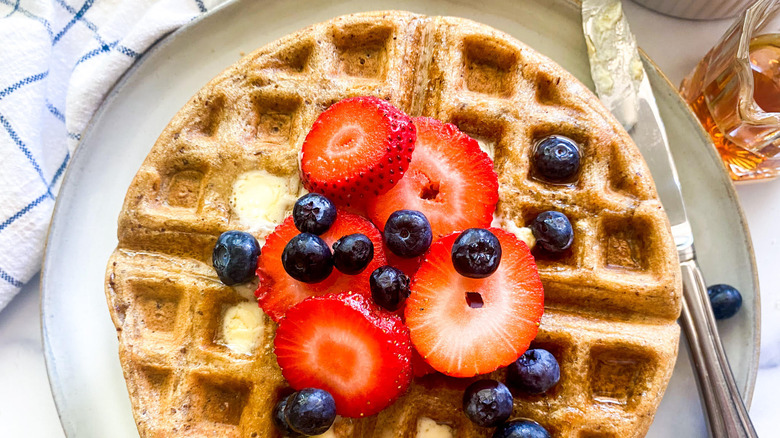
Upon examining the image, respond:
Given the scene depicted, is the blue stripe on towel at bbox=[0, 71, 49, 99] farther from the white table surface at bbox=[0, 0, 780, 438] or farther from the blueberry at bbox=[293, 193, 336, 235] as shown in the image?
the blueberry at bbox=[293, 193, 336, 235]

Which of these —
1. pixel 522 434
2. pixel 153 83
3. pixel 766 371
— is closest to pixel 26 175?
pixel 153 83

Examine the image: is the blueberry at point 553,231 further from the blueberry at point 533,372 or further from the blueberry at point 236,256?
the blueberry at point 236,256

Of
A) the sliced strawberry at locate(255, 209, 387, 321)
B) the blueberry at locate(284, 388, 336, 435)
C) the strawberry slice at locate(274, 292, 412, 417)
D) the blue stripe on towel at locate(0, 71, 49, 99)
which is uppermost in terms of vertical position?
the blue stripe on towel at locate(0, 71, 49, 99)

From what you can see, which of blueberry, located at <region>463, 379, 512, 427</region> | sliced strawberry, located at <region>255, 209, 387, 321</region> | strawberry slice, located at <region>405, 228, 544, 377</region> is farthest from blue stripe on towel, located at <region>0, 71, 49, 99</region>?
blueberry, located at <region>463, 379, 512, 427</region>

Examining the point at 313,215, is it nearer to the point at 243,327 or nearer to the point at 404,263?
the point at 404,263

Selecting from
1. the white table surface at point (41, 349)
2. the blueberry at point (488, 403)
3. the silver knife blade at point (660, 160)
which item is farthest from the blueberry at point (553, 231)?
the white table surface at point (41, 349)

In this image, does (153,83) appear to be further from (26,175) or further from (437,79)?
(437,79)

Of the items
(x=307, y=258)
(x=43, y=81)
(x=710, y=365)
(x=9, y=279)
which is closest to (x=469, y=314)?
(x=307, y=258)
